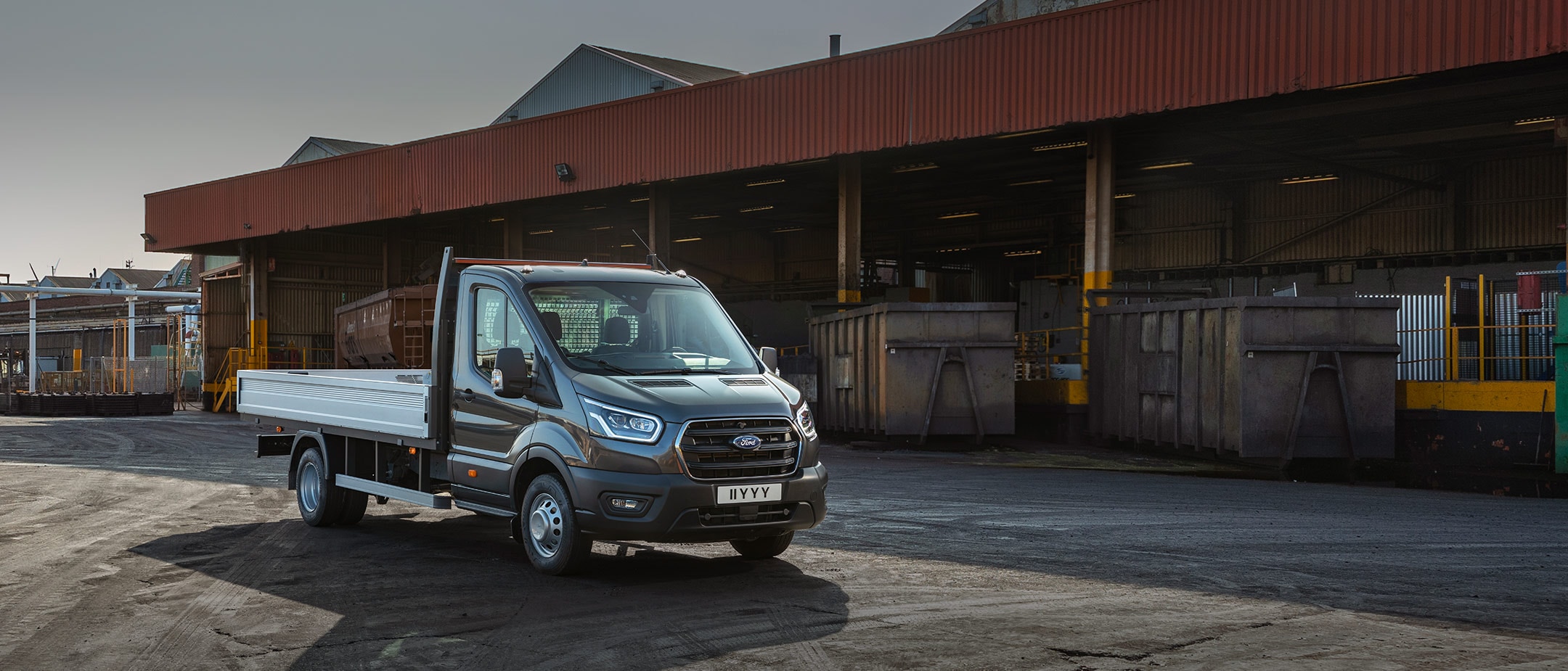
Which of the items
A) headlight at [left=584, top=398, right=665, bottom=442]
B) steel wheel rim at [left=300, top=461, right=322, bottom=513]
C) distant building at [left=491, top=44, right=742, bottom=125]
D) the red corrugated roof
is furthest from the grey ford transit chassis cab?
distant building at [left=491, top=44, right=742, bottom=125]

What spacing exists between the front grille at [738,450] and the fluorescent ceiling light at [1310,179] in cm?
3004

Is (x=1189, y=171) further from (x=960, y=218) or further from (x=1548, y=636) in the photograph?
(x=1548, y=636)

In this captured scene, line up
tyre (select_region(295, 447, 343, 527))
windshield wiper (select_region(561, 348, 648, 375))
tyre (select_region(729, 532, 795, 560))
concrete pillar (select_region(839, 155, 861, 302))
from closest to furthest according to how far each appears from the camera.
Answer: windshield wiper (select_region(561, 348, 648, 375))
tyre (select_region(729, 532, 795, 560))
tyre (select_region(295, 447, 343, 527))
concrete pillar (select_region(839, 155, 861, 302))

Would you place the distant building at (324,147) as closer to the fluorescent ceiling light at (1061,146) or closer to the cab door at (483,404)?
the fluorescent ceiling light at (1061,146)

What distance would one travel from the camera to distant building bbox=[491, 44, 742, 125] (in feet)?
162

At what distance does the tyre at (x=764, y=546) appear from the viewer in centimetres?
841

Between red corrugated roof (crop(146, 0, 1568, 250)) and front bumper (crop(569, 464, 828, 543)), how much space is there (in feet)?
45.7

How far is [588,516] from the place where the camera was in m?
7.27

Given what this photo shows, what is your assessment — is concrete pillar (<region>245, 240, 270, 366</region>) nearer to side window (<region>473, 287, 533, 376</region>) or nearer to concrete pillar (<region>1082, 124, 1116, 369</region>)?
concrete pillar (<region>1082, 124, 1116, 369</region>)

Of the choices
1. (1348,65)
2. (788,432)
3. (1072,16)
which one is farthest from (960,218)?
(788,432)

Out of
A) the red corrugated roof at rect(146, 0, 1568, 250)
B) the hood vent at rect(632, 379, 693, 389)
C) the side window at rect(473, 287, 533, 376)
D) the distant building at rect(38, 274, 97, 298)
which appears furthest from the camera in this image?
the distant building at rect(38, 274, 97, 298)

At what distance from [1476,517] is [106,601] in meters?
10.8

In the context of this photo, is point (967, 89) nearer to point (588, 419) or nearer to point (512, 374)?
point (512, 374)

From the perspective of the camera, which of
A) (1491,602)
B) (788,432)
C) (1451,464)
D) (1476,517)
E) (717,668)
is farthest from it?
(1451,464)
